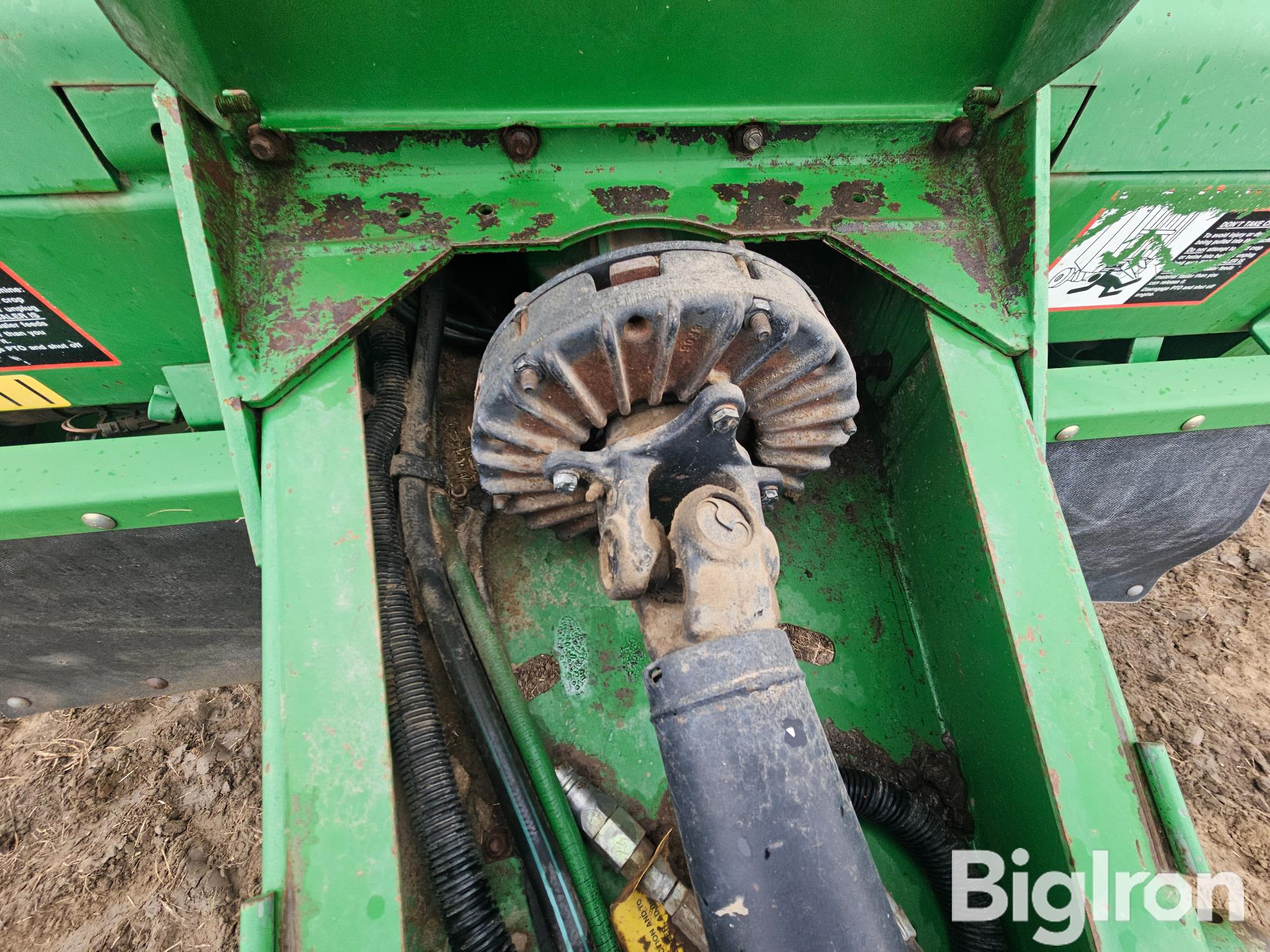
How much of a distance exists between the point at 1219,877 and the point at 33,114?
8.91 feet

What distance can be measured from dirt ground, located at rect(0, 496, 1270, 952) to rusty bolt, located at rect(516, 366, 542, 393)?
1662 mm

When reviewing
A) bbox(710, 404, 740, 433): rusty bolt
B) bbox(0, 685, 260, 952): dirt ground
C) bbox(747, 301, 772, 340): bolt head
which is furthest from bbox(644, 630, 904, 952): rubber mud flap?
bbox(0, 685, 260, 952): dirt ground

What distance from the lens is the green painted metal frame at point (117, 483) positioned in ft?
3.53

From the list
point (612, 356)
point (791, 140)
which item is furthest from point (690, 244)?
point (791, 140)

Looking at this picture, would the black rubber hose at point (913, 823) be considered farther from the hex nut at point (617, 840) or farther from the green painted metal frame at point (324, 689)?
the green painted metal frame at point (324, 689)

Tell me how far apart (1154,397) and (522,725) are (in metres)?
1.37

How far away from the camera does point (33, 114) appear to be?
0.91 metres

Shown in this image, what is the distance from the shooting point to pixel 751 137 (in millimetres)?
982

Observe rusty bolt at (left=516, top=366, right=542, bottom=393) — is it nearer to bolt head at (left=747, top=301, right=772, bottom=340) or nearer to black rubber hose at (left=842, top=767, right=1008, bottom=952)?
bolt head at (left=747, top=301, right=772, bottom=340)

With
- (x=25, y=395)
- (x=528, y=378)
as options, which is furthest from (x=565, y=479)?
(x=25, y=395)

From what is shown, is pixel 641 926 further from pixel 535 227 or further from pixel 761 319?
pixel 535 227

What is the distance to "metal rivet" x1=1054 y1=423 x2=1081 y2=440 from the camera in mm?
1340

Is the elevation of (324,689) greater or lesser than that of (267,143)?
lesser

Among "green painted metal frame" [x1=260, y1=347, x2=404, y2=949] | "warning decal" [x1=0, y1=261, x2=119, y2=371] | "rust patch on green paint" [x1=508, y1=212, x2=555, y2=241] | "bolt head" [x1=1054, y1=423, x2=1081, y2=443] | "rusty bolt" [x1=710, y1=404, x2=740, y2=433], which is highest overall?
"warning decal" [x1=0, y1=261, x2=119, y2=371]
